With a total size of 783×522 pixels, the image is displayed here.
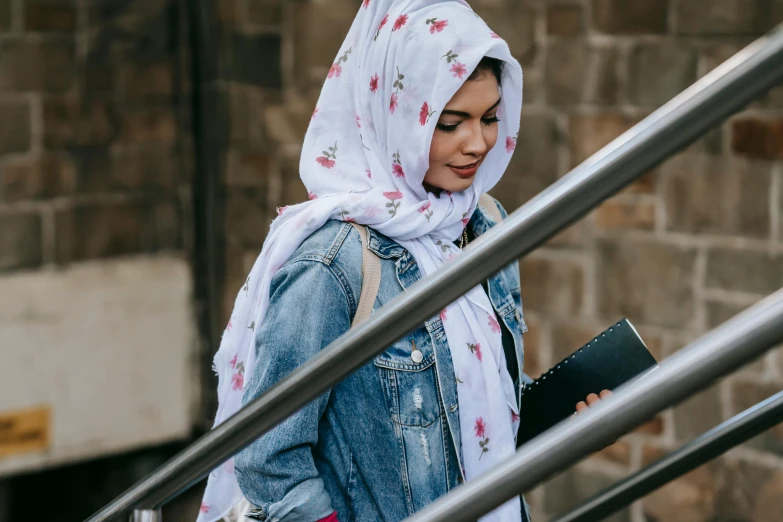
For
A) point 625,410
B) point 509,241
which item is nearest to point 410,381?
point 509,241

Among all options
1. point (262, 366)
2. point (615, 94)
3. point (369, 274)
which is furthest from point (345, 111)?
point (615, 94)

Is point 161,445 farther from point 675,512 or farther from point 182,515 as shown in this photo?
point 675,512

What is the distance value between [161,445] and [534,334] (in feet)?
5.77

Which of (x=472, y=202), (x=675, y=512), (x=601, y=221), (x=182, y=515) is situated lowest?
(x=182, y=515)

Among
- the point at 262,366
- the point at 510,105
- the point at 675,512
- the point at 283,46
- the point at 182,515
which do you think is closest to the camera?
the point at 262,366

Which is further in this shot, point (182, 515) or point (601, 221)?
point (182, 515)

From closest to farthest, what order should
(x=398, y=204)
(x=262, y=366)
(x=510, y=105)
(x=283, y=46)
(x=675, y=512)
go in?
(x=262, y=366), (x=398, y=204), (x=510, y=105), (x=675, y=512), (x=283, y=46)

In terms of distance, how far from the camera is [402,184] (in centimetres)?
152

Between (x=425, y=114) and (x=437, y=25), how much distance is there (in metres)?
0.13

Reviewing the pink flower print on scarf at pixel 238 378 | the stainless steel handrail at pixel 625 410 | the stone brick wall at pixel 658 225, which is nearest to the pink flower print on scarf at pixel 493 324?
the pink flower print on scarf at pixel 238 378

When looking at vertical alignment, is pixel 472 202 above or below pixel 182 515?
above

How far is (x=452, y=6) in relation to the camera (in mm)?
1511

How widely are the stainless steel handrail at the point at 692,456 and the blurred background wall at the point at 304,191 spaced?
1.26 metres

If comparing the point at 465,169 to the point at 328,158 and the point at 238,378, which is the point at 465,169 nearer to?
the point at 328,158
